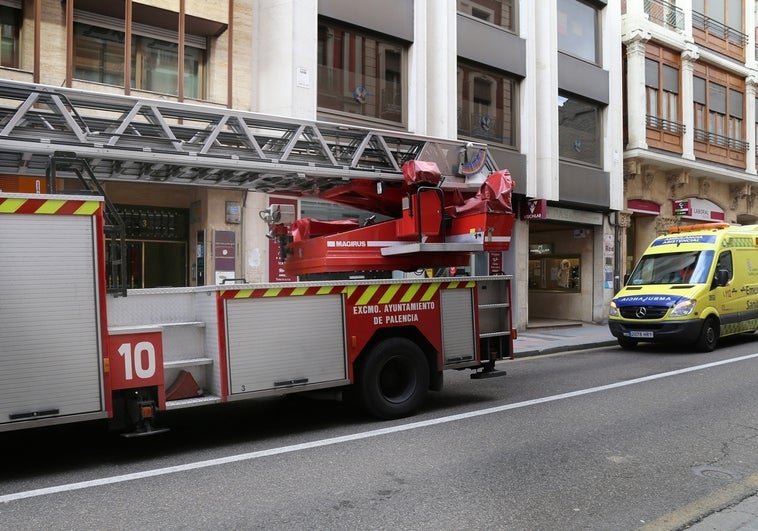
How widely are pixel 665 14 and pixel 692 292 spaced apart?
14011 mm

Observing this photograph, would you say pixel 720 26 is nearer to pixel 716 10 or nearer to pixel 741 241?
pixel 716 10

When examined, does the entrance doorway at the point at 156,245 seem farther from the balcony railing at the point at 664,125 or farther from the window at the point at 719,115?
the window at the point at 719,115

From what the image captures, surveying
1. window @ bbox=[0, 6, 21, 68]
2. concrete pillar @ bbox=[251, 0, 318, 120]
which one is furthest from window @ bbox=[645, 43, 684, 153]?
window @ bbox=[0, 6, 21, 68]

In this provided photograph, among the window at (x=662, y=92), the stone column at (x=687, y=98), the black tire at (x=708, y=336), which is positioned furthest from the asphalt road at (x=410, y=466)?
the stone column at (x=687, y=98)

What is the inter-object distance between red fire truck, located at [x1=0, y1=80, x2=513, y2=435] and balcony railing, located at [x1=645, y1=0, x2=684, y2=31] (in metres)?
17.2

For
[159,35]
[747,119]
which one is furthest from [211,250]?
[747,119]

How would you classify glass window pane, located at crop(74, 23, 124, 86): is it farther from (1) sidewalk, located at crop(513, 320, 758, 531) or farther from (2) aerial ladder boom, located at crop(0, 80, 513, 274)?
(1) sidewalk, located at crop(513, 320, 758, 531)

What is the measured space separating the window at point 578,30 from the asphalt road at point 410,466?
47.5ft

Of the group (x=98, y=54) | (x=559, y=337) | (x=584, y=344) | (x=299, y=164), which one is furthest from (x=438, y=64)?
(x=299, y=164)

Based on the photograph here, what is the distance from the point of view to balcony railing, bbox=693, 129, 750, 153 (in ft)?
79.4

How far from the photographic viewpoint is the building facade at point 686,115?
71.2 feet

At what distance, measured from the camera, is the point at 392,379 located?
7465 mm

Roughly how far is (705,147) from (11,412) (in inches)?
992

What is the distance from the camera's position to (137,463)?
5.72 m
